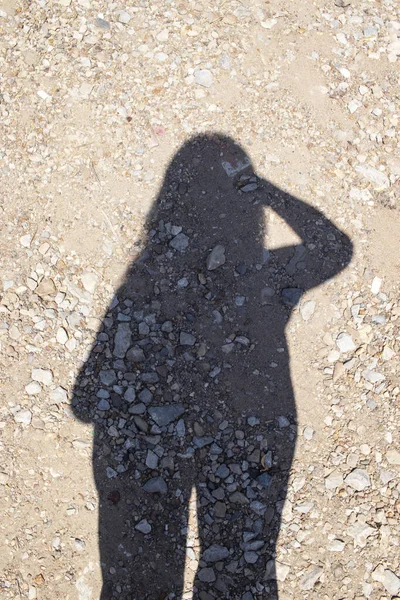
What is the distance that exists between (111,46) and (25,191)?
149 cm

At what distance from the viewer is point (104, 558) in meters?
3.93

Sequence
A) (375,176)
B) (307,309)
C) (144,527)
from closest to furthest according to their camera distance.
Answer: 1. (144,527)
2. (307,309)
3. (375,176)

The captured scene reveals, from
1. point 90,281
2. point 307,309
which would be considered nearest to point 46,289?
point 90,281

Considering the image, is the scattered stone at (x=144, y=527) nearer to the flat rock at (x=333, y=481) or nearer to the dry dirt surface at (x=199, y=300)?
the dry dirt surface at (x=199, y=300)

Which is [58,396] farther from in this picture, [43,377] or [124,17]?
[124,17]

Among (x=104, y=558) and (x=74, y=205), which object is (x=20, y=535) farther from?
(x=74, y=205)

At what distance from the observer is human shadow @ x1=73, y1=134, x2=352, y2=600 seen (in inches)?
155

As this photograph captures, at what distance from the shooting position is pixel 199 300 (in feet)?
14.3

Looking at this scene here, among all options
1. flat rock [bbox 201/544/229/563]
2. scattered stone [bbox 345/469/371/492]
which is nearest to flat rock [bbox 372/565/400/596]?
scattered stone [bbox 345/469/371/492]

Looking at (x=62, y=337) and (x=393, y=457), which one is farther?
(x=62, y=337)

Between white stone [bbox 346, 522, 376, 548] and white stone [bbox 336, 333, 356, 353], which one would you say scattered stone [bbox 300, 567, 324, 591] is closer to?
white stone [bbox 346, 522, 376, 548]

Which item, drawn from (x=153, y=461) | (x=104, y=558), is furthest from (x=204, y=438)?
(x=104, y=558)

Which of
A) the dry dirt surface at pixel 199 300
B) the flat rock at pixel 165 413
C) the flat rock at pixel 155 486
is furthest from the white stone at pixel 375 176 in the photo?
the flat rock at pixel 155 486

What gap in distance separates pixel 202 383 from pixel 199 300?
651mm
